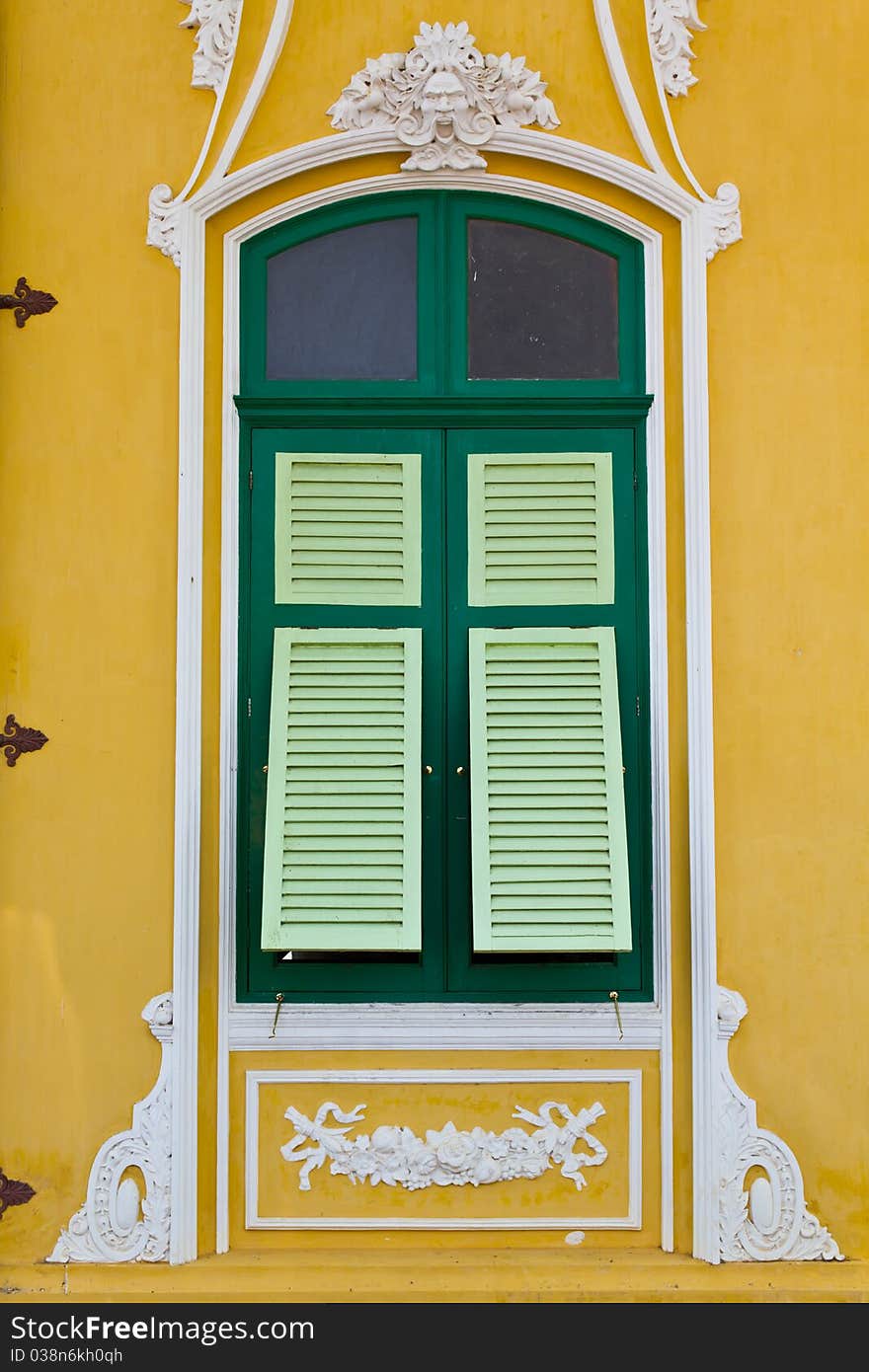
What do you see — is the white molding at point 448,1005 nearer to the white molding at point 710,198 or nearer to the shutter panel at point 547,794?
the white molding at point 710,198

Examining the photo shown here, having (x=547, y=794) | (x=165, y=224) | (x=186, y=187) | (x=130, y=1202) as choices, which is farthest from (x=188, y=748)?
(x=186, y=187)

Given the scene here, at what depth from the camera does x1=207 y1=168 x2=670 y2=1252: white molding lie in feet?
14.2

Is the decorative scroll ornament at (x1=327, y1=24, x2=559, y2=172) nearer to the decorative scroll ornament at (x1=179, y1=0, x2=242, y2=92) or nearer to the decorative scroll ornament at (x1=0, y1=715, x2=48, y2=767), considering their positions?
the decorative scroll ornament at (x1=179, y1=0, x2=242, y2=92)

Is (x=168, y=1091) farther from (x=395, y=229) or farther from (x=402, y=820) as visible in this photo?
(x=395, y=229)

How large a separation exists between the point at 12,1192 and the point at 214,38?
3667 millimetres

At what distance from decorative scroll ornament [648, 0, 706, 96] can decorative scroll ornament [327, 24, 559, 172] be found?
1.25ft

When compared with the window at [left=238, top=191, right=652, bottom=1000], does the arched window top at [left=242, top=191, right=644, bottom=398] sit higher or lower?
higher

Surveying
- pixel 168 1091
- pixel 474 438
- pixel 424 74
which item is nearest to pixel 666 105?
pixel 424 74

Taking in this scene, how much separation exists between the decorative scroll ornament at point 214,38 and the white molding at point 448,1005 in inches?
13.3

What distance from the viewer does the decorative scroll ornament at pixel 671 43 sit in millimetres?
4438

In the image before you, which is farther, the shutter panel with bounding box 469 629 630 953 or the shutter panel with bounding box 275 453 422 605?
the shutter panel with bounding box 275 453 422 605

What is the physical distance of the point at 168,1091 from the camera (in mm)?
4281

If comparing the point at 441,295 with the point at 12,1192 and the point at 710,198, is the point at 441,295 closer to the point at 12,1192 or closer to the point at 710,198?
the point at 710,198

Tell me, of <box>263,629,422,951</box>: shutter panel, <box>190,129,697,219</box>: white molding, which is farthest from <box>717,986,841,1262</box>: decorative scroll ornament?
<box>190,129,697,219</box>: white molding
